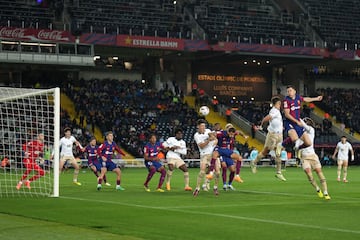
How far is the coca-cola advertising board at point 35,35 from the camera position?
49125 mm

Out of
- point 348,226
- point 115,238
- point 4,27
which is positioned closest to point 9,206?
point 115,238

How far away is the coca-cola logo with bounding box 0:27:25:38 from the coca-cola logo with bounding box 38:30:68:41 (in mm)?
1287

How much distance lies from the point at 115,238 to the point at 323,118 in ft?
168

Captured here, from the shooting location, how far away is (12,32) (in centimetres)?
4925

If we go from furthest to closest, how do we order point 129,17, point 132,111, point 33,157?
point 129,17
point 132,111
point 33,157

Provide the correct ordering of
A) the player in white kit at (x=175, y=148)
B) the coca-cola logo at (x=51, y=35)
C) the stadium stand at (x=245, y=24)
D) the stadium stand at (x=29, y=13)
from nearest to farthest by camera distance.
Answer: the player in white kit at (x=175, y=148)
the coca-cola logo at (x=51, y=35)
the stadium stand at (x=29, y=13)
the stadium stand at (x=245, y=24)

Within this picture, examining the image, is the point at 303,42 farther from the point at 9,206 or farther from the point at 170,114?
the point at 9,206

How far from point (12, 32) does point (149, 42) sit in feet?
34.7

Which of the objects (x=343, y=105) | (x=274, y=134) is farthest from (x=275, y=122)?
(x=343, y=105)

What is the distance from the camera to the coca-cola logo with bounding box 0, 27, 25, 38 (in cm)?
4900

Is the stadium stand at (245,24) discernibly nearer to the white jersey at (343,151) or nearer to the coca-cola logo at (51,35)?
the coca-cola logo at (51,35)

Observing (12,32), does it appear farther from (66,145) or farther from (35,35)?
(66,145)

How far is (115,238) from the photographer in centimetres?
1172

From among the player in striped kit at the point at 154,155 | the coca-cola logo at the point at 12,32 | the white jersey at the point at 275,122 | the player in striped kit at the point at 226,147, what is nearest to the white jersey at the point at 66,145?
the player in striped kit at the point at 154,155
